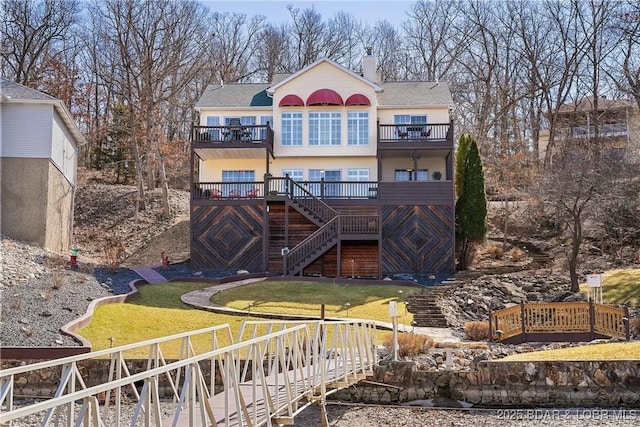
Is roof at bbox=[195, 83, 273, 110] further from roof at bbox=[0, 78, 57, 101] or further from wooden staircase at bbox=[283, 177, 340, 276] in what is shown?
roof at bbox=[0, 78, 57, 101]

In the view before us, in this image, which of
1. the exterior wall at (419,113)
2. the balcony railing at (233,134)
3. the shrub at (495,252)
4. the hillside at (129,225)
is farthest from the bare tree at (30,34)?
the shrub at (495,252)

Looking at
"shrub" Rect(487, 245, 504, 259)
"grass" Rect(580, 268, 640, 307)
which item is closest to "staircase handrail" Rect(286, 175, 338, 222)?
"shrub" Rect(487, 245, 504, 259)

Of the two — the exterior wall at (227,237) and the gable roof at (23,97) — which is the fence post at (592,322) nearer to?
the exterior wall at (227,237)

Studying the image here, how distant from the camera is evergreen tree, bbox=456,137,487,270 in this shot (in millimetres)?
31469

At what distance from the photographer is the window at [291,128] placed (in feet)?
112

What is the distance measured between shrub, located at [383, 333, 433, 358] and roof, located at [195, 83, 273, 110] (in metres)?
20.8

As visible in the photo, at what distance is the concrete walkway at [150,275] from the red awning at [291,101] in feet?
34.6

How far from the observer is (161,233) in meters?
37.9

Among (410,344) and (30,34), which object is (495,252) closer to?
(410,344)

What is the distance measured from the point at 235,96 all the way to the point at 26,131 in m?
11.8

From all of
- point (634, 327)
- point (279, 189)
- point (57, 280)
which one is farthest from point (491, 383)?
point (279, 189)

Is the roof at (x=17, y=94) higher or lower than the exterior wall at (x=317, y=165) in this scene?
higher

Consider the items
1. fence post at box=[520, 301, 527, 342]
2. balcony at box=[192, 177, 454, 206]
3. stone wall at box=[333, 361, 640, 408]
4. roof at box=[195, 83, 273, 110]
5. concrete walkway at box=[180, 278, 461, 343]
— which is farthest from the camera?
roof at box=[195, 83, 273, 110]

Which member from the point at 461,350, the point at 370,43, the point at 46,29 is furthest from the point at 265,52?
the point at 461,350
